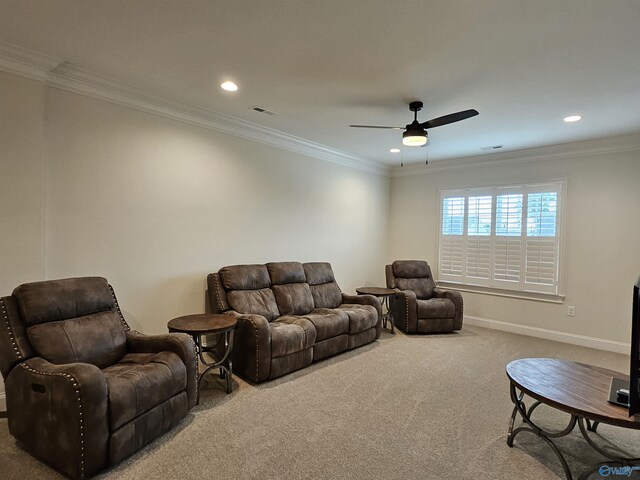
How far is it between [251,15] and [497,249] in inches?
195

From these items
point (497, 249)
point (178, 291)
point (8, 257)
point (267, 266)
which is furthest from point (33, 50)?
point (497, 249)

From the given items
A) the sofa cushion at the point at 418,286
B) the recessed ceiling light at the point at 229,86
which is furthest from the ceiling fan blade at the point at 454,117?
the sofa cushion at the point at 418,286

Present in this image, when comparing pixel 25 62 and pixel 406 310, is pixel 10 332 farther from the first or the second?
pixel 406 310

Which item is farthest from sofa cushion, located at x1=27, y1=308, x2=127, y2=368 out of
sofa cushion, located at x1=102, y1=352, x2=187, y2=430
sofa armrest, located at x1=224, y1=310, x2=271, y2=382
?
sofa armrest, located at x1=224, y1=310, x2=271, y2=382

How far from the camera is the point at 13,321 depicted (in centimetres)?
234

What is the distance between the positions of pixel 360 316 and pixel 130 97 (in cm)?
348

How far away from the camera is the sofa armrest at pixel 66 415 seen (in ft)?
6.50

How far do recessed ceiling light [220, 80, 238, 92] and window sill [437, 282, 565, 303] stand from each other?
473cm

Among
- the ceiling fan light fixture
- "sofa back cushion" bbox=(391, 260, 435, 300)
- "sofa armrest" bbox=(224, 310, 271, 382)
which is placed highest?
the ceiling fan light fixture

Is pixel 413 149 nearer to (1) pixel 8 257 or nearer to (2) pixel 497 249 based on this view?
(2) pixel 497 249

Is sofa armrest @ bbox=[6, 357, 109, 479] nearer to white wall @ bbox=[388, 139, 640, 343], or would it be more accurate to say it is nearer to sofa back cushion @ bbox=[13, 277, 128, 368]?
sofa back cushion @ bbox=[13, 277, 128, 368]

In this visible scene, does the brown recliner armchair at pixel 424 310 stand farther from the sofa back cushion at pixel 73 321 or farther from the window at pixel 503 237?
the sofa back cushion at pixel 73 321

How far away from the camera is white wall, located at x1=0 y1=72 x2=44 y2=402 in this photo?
8.82ft

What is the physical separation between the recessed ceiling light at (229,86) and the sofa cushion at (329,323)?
98.9 inches
